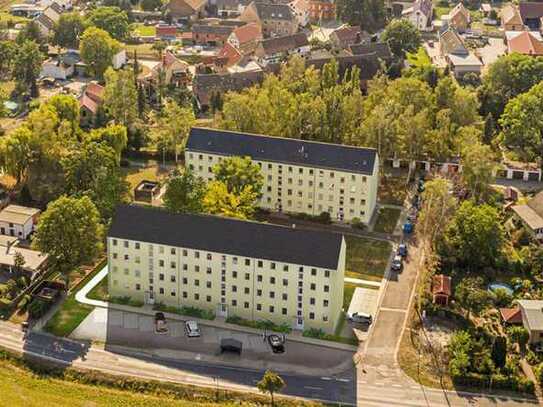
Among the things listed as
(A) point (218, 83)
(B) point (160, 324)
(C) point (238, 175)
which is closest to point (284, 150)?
(C) point (238, 175)

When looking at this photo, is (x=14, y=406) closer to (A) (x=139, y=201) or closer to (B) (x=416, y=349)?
(B) (x=416, y=349)

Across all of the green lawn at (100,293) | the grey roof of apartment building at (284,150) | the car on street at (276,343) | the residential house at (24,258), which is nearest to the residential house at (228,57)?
the grey roof of apartment building at (284,150)

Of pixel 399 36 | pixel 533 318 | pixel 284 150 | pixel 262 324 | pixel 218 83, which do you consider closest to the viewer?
pixel 533 318

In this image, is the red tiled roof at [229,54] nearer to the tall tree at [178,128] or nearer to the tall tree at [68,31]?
the tall tree at [68,31]

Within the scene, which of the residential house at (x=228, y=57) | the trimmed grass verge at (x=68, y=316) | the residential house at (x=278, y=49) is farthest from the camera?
the residential house at (x=278, y=49)

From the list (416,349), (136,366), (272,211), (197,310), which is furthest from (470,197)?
(136,366)

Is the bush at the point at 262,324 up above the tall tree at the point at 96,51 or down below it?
below

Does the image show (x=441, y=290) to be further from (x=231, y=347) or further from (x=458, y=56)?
(x=458, y=56)

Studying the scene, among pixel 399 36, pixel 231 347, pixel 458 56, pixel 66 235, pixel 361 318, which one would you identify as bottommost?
pixel 231 347
